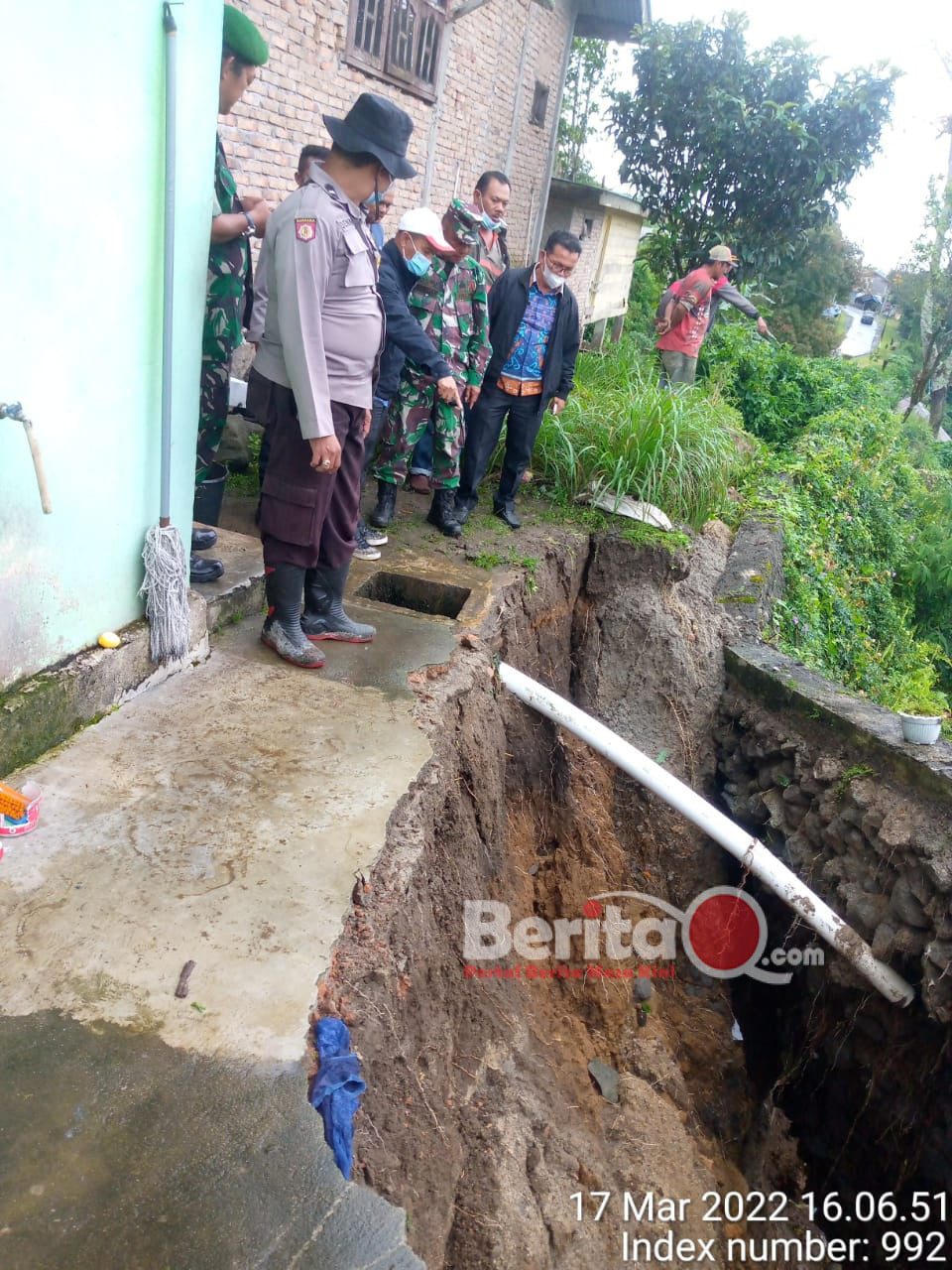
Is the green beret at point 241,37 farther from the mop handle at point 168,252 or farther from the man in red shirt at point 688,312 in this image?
the man in red shirt at point 688,312

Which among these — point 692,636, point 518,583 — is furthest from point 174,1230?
point 692,636

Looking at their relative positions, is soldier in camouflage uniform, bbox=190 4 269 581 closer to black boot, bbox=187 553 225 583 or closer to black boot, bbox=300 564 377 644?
black boot, bbox=187 553 225 583

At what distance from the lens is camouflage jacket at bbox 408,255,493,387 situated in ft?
14.9

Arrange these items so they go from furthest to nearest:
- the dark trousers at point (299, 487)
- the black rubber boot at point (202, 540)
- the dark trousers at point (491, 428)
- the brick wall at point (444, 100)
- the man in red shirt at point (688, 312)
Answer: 1. the man in red shirt at point (688, 312)
2. the brick wall at point (444, 100)
3. the dark trousers at point (491, 428)
4. the black rubber boot at point (202, 540)
5. the dark trousers at point (299, 487)

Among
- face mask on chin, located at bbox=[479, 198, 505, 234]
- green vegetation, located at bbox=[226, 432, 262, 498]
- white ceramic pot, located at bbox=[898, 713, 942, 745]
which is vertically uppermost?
face mask on chin, located at bbox=[479, 198, 505, 234]

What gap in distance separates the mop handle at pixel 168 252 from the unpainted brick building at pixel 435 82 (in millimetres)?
3389

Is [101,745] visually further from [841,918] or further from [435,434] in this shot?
[841,918]

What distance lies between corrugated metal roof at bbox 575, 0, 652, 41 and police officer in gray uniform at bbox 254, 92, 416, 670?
35.0 feet

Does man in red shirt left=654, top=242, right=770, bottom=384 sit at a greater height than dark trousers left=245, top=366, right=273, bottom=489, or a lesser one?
greater

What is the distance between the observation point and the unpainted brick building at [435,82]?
5941 millimetres

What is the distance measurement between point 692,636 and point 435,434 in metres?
2.05

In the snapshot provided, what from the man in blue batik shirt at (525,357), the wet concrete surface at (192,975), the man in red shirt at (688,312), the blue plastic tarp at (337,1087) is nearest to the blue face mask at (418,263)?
the man in blue batik shirt at (525,357)

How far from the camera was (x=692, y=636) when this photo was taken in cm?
558

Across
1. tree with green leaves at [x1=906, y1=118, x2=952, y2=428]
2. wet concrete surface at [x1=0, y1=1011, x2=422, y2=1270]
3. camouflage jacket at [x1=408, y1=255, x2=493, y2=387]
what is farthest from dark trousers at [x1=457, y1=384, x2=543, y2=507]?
tree with green leaves at [x1=906, y1=118, x2=952, y2=428]
